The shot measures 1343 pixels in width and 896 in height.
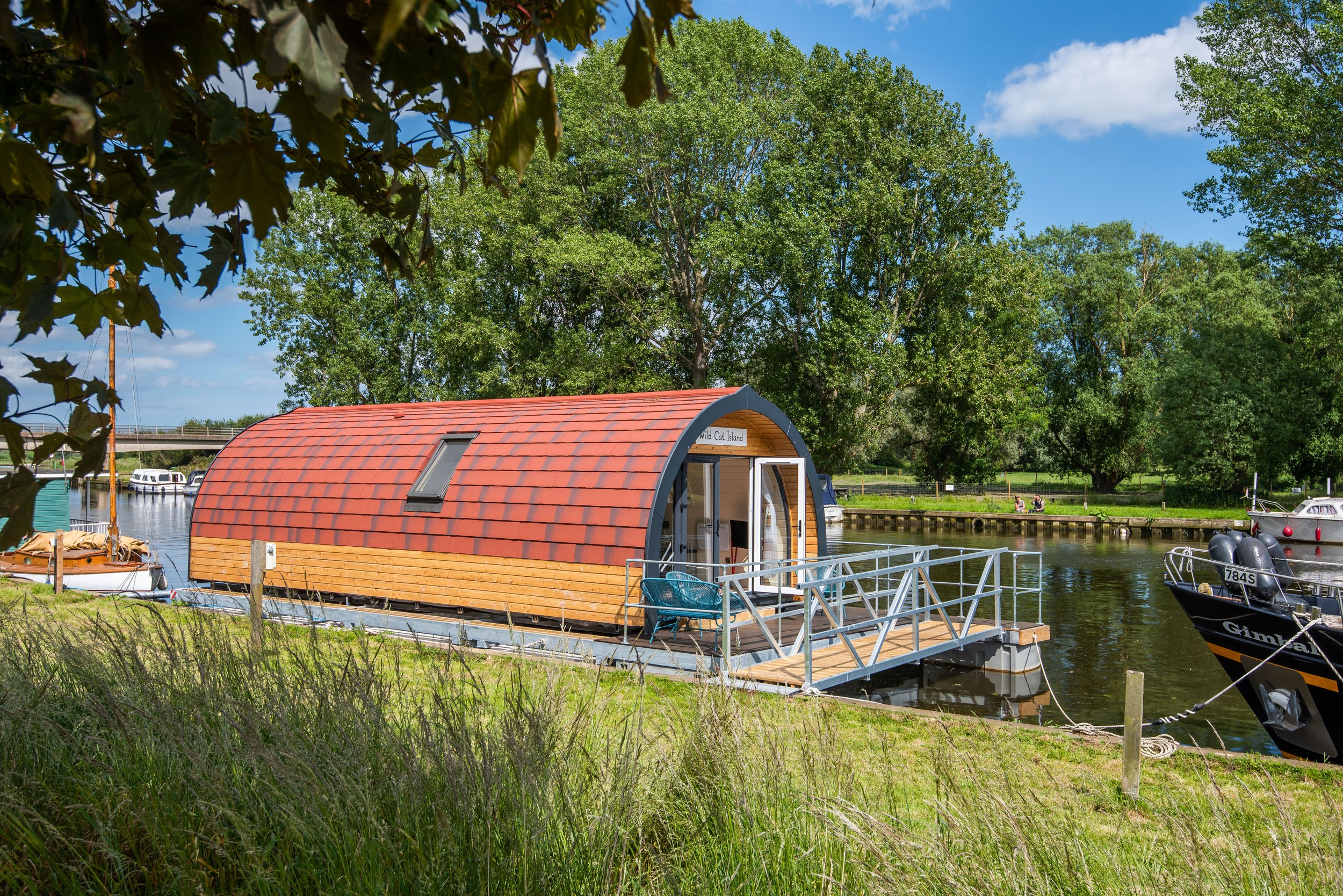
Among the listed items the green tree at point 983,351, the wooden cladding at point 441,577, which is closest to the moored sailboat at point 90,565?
the wooden cladding at point 441,577

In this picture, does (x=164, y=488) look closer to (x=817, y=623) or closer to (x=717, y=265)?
(x=717, y=265)

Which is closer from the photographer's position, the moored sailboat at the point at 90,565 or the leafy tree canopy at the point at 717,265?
the moored sailboat at the point at 90,565

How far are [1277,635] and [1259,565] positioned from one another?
5.12 feet

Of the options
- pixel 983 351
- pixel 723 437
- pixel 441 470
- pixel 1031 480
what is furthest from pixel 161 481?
pixel 723 437

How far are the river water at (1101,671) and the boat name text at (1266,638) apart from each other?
1.23 m

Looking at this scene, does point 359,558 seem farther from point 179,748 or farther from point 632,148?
point 632,148

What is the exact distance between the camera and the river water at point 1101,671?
487 inches

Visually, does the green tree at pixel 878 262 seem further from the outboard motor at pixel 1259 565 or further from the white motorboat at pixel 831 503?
the outboard motor at pixel 1259 565

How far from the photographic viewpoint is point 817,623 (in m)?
13.1

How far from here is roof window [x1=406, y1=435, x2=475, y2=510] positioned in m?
13.8

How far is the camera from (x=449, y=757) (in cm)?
334

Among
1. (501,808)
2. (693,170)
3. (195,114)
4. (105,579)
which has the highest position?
(693,170)

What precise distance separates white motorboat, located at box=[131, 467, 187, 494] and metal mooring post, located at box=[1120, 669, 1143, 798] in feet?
250

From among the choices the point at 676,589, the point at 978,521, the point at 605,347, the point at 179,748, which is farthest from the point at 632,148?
the point at 179,748
